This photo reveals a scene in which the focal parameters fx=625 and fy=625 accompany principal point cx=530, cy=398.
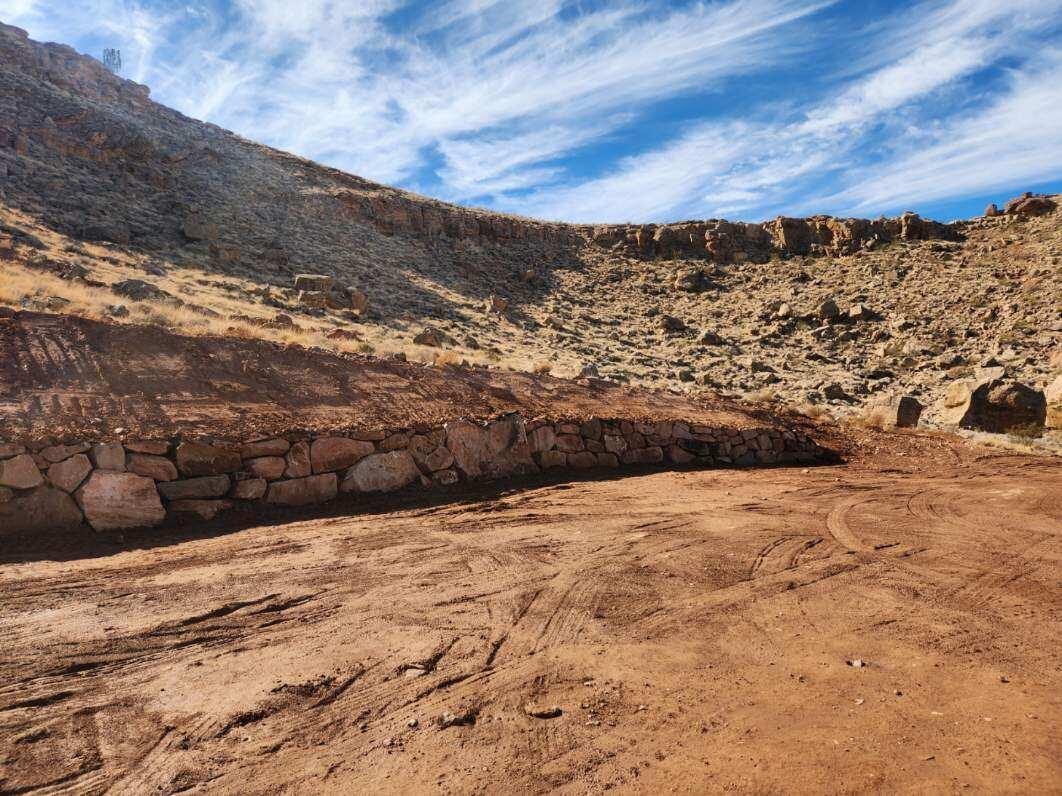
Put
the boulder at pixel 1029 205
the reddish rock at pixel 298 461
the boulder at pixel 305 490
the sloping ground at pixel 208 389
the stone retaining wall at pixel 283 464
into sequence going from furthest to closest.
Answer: the boulder at pixel 1029 205
the reddish rock at pixel 298 461
the boulder at pixel 305 490
the sloping ground at pixel 208 389
the stone retaining wall at pixel 283 464

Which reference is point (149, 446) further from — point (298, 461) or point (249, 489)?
point (298, 461)

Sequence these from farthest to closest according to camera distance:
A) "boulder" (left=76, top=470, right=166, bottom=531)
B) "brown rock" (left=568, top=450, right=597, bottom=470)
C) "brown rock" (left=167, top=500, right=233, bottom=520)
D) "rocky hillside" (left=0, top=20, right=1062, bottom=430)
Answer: "rocky hillside" (left=0, top=20, right=1062, bottom=430) < "brown rock" (left=568, top=450, right=597, bottom=470) < "brown rock" (left=167, top=500, right=233, bottom=520) < "boulder" (left=76, top=470, right=166, bottom=531)

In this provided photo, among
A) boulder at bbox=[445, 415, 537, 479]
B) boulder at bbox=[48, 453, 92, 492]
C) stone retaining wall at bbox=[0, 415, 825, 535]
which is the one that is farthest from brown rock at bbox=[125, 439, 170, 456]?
boulder at bbox=[445, 415, 537, 479]

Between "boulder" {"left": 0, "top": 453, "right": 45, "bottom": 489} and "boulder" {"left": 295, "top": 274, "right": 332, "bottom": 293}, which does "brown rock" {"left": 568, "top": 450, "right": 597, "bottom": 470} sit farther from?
"boulder" {"left": 295, "top": 274, "right": 332, "bottom": 293}

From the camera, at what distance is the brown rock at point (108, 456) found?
6548 mm

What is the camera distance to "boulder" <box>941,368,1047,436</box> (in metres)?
14.5

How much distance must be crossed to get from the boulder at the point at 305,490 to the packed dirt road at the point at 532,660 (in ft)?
1.55

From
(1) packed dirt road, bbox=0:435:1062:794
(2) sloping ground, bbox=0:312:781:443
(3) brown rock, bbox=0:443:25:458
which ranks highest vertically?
(2) sloping ground, bbox=0:312:781:443

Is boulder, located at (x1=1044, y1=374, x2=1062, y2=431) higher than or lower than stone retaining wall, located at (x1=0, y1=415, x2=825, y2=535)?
lower

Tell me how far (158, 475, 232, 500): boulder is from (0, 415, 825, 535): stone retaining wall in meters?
0.01

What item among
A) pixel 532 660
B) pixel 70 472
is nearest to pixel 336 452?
pixel 70 472

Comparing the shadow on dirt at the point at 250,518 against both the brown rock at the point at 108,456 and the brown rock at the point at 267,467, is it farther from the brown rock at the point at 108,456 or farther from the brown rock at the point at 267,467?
the brown rock at the point at 108,456

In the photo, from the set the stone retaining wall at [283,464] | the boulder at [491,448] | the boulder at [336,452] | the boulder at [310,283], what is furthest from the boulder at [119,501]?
the boulder at [310,283]

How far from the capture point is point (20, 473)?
6.18 m
